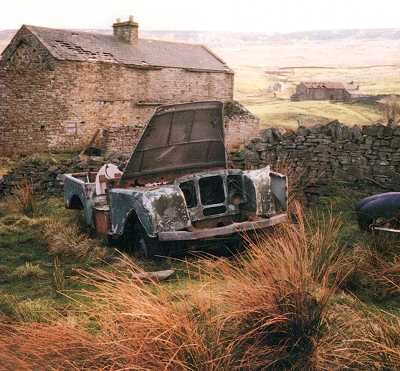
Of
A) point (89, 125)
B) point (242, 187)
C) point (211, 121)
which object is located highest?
point (211, 121)

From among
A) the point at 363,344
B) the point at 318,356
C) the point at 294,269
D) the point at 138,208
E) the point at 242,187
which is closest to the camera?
the point at 318,356

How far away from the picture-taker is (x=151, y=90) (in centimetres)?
2953

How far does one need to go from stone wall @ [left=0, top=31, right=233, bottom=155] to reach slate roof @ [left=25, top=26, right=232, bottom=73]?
431 mm

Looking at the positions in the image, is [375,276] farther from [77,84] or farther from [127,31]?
[127,31]

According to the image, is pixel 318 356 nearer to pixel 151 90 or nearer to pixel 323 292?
pixel 323 292

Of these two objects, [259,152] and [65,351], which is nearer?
[65,351]

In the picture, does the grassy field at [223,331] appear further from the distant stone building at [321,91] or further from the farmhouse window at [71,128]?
the distant stone building at [321,91]

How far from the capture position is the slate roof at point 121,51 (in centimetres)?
2580

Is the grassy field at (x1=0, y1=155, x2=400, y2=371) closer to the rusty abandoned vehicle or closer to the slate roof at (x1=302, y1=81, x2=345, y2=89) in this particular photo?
the rusty abandoned vehicle

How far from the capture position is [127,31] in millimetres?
30125

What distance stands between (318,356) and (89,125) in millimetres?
25165

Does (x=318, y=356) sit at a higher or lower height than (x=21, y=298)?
higher

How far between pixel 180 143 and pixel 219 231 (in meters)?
1.77

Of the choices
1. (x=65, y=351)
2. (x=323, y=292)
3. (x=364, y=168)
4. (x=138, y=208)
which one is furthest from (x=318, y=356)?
(x=364, y=168)
